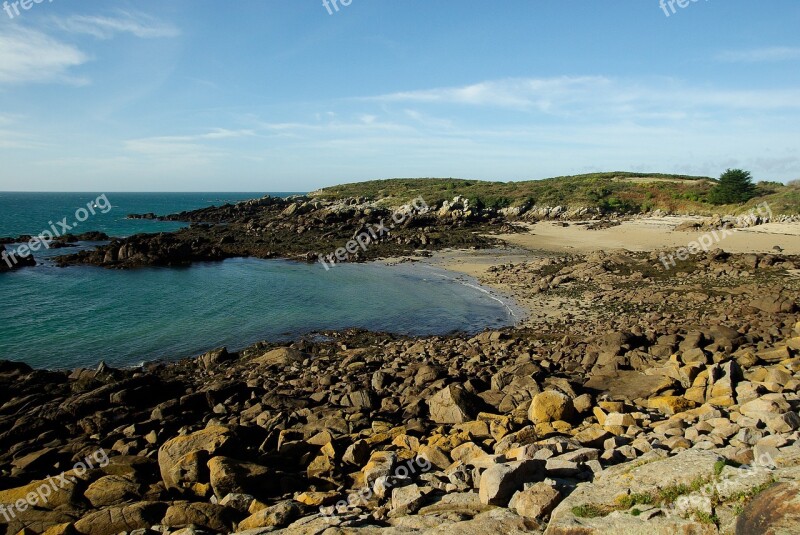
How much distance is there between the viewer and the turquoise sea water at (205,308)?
23562 mm

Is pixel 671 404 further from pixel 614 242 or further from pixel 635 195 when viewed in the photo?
pixel 635 195

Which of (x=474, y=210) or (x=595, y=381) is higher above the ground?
(x=474, y=210)

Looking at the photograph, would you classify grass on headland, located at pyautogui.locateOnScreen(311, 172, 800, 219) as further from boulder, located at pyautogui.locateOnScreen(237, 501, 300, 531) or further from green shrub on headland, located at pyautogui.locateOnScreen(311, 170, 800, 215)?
boulder, located at pyautogui.locateOnScreen(237, 501, 300, 531)

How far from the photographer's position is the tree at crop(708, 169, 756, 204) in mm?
61156

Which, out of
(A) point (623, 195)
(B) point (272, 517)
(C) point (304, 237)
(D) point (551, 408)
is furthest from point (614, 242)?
(B) point (272, 517)

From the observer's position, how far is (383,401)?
1513 centimetres

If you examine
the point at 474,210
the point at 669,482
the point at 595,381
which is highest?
the point at 474,210

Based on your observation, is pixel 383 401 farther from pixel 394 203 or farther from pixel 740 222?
pixel 394 203

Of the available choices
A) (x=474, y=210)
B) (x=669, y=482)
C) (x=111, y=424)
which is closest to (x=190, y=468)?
(x=111, y=424)

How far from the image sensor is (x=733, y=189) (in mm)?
61812

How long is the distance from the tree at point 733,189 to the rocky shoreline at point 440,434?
46177mm

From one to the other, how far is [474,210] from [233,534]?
67865mm

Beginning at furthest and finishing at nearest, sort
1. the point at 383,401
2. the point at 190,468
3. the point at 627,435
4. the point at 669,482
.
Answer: the point at 383,401 < the point at 627,435 < the point at 190,468 < the point at 669,482

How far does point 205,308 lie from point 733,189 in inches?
2542
